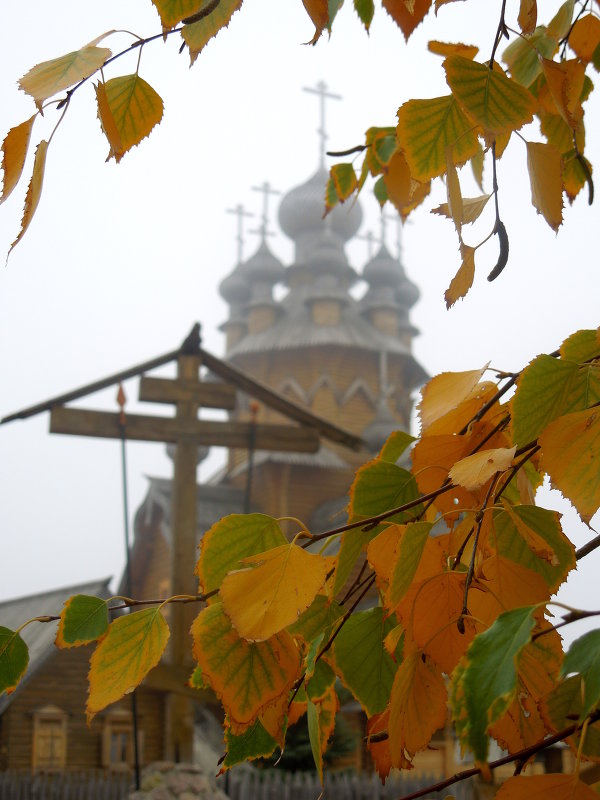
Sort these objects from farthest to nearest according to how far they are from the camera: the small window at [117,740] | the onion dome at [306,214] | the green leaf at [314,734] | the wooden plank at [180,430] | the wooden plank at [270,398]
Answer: the onion dome at [306,214] → the small window at [117,740] → the wooden plank at [270,398] → the wooden plank at [180,430] → the green leaf at [314,734]

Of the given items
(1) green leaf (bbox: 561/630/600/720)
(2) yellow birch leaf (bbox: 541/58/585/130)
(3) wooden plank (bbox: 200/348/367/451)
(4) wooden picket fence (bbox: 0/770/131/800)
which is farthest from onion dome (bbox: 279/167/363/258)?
(1) green leaf (bbox: 561/630/600/720)

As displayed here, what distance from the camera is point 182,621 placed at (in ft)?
20.1

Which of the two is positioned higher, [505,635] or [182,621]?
[182,621]

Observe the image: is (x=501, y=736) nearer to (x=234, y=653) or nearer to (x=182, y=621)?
(x=234, y=653)

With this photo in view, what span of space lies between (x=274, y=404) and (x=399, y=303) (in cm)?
1661

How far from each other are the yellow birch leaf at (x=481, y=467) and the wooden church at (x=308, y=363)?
41.9 ft

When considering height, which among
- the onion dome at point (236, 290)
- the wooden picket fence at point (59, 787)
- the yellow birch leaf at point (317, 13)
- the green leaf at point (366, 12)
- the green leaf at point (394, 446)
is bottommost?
the wooden picket fence at point (59, 787)

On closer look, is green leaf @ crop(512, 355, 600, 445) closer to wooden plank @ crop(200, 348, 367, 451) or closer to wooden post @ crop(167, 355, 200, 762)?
wooden post @ crop(167, 355, 200, 762)

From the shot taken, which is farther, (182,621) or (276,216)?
(276,216)

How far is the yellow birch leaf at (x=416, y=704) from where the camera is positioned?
70 centimetres

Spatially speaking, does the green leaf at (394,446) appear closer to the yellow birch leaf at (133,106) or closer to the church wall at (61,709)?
the yellow birch leaf at (133,106)

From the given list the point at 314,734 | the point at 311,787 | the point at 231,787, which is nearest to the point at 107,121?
the point at 314,734

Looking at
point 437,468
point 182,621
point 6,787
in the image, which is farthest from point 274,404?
point 437,468

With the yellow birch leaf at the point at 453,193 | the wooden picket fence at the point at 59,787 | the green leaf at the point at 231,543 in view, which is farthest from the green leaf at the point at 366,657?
the wooden picket fence at the point at 59,787
